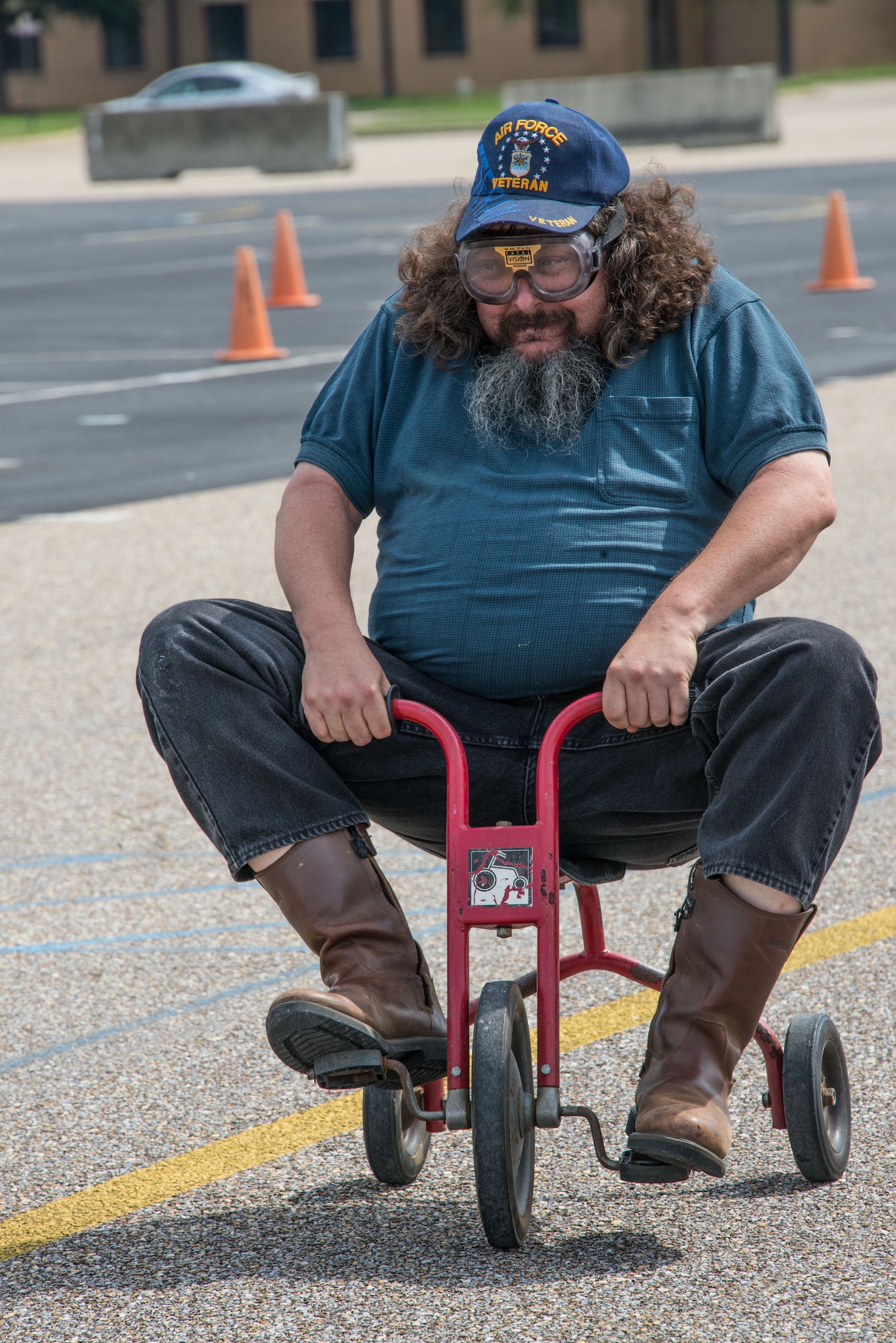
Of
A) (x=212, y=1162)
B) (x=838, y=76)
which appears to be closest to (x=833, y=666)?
(x=212, y=1162)

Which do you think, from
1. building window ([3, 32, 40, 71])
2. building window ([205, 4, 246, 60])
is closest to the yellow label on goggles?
building window ([205, 4, 246, 60])

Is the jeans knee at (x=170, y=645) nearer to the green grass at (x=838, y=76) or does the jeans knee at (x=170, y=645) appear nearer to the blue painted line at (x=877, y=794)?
the blue painted line at (x=877, y=794)

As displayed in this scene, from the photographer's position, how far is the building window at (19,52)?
56812 millimetres

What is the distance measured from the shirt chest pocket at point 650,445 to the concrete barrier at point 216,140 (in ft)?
101

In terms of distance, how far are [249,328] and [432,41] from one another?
44.3 metres

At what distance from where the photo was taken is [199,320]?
15.1 meters

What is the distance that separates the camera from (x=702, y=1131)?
96.4 inches

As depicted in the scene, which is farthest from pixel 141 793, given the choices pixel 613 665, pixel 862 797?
pixel 613 665

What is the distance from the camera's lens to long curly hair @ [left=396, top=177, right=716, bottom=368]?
2.96 metres

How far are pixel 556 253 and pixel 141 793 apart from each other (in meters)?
2.33

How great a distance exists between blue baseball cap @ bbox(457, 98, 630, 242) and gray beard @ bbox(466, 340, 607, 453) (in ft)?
0.68

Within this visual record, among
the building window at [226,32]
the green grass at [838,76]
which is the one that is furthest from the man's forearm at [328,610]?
the building window at [226,32]

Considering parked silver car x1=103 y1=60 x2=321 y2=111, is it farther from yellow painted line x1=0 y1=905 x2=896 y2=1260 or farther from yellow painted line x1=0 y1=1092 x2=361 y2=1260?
yellow painted line x1=0 y1=1092 x2=361 y2=1260

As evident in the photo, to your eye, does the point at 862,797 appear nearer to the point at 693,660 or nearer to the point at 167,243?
the point at 693,660
